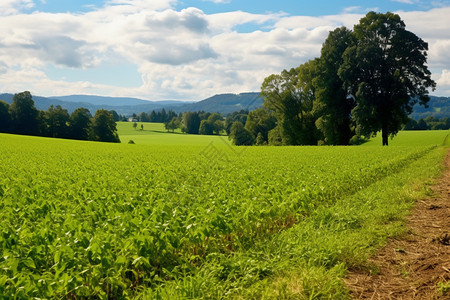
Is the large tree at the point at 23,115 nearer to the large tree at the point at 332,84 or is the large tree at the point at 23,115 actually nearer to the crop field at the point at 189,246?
→ the large tree at the point at 332,84

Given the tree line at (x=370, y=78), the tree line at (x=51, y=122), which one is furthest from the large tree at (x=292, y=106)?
the tree line at (x=51, y=122)

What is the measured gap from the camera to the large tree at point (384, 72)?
39.3m

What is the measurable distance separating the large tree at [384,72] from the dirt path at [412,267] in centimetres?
3503

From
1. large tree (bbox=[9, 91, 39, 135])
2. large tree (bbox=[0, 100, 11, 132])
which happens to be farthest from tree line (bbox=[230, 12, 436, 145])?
large tree (bbox=[0, 100, 11, 132])

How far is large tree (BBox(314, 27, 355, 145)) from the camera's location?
147 ft

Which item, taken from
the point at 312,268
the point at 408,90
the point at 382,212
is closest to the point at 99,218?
the point at 312,268

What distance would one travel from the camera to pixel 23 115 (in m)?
89.8

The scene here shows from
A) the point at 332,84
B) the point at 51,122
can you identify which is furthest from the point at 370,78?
the point at 51,122

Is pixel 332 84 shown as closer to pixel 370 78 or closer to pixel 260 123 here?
pixel 370 78

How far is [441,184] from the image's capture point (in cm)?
1282

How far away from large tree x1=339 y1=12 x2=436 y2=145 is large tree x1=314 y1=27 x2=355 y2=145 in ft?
10.2

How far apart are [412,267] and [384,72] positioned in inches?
1618

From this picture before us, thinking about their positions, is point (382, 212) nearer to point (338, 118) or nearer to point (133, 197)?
point (133, 197)

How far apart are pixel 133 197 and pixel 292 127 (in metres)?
52.6
